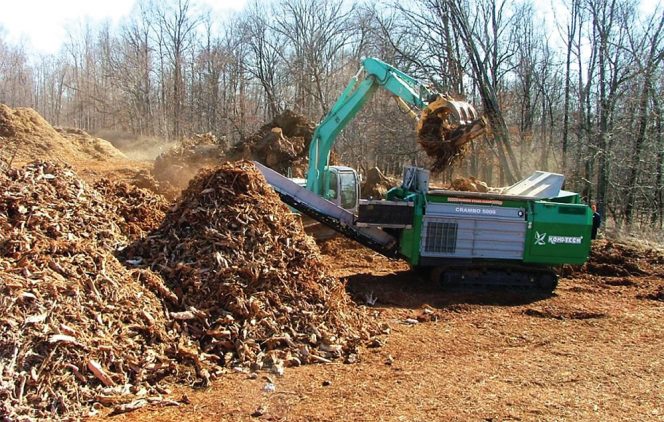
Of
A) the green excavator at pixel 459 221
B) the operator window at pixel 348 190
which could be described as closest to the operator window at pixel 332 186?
the operator window at pixel 348 190

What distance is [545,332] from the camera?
8.18m

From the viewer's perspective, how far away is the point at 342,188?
1159cm

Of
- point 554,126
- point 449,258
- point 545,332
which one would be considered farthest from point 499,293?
point 554,126

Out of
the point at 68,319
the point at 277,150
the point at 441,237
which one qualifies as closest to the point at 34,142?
the point at 277,150

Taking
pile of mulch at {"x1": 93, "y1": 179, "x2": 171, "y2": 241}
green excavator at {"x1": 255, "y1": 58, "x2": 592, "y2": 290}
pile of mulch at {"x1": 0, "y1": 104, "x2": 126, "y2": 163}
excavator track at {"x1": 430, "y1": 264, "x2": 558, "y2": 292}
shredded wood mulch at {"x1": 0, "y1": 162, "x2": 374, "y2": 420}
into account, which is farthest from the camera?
pile of mulch at {"x1": 0, "y1": 104, "x2": 126, "y2": 163}

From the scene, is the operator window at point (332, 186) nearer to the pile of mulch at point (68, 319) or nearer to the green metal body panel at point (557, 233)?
the green metal body panel at point (557, 233)

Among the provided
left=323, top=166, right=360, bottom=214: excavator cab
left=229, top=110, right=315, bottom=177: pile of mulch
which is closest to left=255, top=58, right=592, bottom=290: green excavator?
left=323, top=166, right=360, bottom=214: excavator cab

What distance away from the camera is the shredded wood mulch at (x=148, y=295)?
17.1 ft

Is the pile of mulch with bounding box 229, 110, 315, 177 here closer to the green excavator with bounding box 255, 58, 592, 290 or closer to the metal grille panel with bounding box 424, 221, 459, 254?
the green excavator with bounding box 255, 58, 592, 290

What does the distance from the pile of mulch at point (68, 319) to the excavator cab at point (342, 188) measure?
479 cm

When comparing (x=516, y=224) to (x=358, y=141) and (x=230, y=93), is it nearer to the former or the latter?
(x=358, y=141)

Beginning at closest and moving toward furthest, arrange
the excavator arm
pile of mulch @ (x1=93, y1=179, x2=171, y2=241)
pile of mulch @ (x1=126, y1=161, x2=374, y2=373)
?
pile of mulch @ (x1=126, y1=161, x2=374, y2=373), pile of mulch @ (x1=93, y1=179, x2=171, y2=241), the excavator arm

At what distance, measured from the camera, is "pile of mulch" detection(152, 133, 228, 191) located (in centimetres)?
1611

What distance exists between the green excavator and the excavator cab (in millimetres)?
1223
